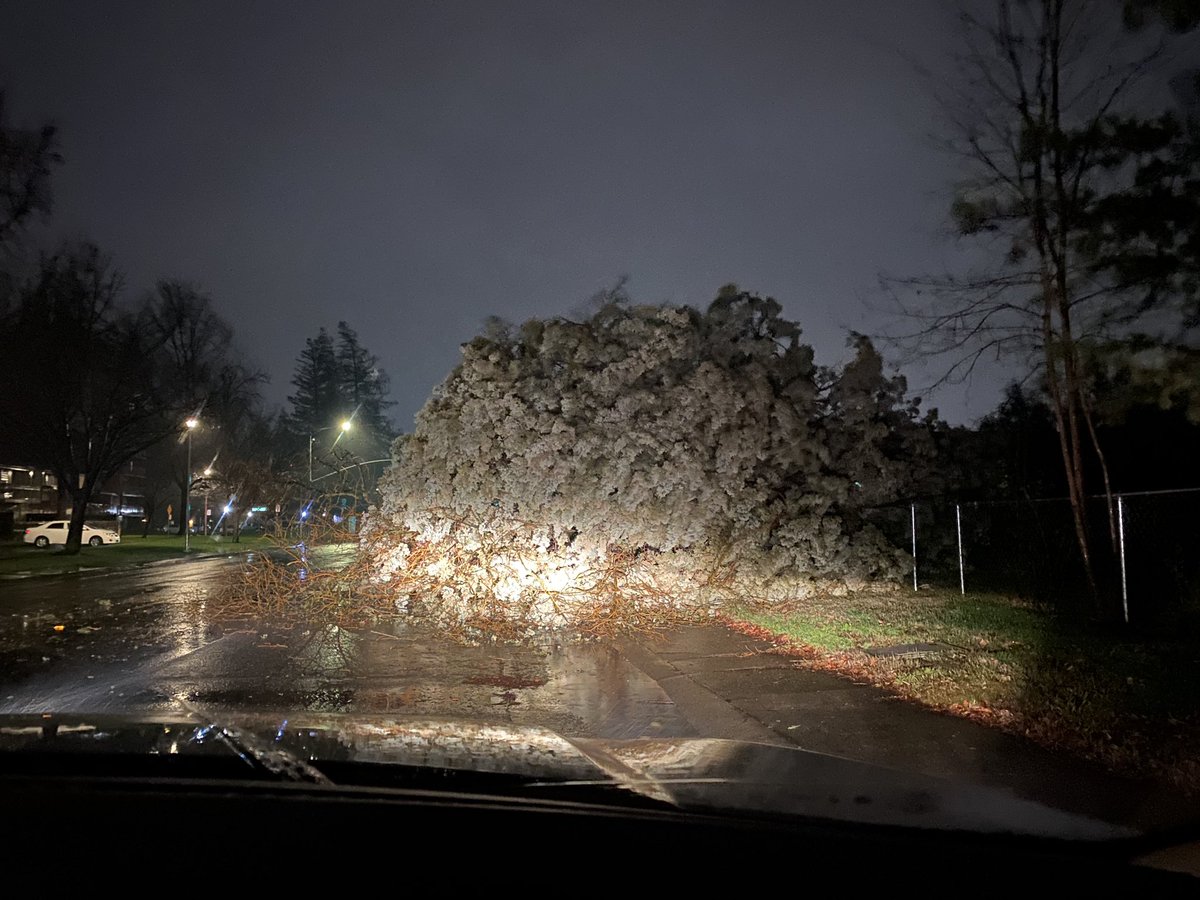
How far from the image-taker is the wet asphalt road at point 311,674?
787 cm

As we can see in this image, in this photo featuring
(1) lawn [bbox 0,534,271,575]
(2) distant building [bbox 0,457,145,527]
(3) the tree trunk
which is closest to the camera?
(1) lawn [bbox 0,534,271,575]

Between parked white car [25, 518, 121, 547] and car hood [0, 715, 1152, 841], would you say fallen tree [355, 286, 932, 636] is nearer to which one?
car hood [0, 715, 1152, 841]

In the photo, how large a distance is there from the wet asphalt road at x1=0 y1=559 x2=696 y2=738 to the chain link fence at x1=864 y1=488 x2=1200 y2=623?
261 inches

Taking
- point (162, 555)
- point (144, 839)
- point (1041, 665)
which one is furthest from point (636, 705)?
point (162, 555)

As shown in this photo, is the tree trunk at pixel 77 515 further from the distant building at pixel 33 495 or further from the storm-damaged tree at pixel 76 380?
the distant building at pixel 33 495

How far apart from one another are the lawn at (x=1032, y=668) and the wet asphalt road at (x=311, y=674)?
2.25m

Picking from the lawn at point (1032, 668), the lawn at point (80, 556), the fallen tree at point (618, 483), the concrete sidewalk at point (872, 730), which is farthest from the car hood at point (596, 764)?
the lawn at point (80, 556)

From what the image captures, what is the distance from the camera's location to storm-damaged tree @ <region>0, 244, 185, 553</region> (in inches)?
1154

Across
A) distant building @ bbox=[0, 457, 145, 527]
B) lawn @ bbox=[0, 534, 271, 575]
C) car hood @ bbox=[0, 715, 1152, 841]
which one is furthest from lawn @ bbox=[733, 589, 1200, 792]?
distant building @ bbox=[0, 457, 145, 527]

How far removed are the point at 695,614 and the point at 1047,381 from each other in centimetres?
584

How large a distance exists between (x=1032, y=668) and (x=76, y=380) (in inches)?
1252

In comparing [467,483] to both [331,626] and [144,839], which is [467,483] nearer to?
[331,626]

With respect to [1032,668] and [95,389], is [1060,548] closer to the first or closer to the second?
[1032,668]

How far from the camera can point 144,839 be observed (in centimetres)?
207
